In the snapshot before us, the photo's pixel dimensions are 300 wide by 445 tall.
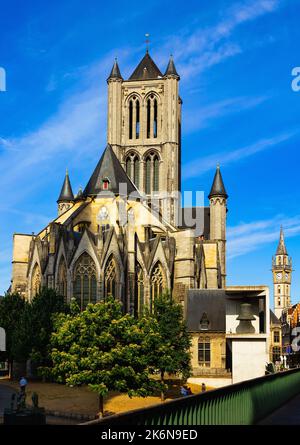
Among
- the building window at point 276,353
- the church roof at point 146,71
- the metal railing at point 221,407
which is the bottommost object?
the building window at point 276,353

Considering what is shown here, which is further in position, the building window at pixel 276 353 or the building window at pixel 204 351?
the building window at pixel 276 353

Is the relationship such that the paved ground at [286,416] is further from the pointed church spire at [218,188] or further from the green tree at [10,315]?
the pointed church spire at [218,188]

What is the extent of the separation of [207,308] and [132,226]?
30.2ft

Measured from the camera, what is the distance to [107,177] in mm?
65688

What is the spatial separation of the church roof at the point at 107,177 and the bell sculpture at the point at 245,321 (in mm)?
41540

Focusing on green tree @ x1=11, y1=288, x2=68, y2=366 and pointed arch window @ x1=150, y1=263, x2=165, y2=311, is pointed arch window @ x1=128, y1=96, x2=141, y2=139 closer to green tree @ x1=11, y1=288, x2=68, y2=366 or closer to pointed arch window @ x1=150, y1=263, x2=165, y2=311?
pointed arch window @ x1=150, y1=263, x2=165, y2=311

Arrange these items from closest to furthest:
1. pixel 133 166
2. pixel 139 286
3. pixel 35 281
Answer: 1. pixel 139 286
2. pixel 35 281
3. pixel 133 166

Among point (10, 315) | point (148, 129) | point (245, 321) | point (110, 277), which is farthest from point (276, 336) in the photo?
point (245, 321)

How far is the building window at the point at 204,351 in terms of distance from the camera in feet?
173

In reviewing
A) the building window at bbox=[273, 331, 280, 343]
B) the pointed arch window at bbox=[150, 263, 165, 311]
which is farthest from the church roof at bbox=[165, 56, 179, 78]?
the building window at bbox=[273, 331, 280, 343]

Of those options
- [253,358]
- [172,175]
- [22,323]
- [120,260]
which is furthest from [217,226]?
[253,358]

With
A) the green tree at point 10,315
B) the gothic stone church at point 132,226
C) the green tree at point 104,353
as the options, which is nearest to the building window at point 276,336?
the gothic stone church at point 132,226

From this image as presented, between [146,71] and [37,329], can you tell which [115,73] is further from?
[37,329]

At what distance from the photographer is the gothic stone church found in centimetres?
5497
